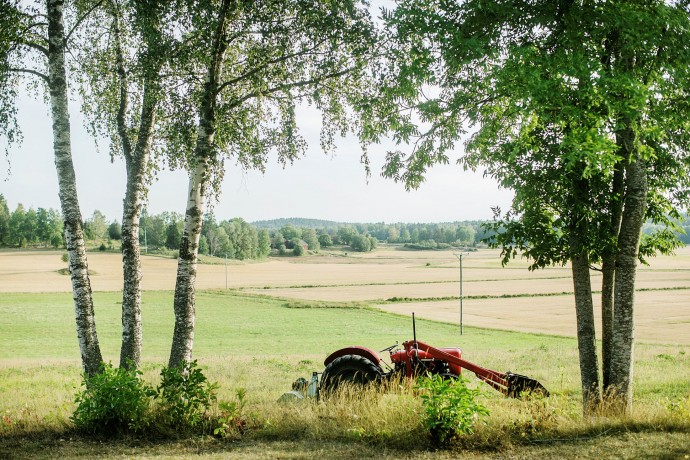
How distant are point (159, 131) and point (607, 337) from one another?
9.79 m

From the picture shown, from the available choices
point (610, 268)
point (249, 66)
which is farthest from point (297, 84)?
point (610, 268)

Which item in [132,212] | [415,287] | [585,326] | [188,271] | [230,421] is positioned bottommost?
[415,287]

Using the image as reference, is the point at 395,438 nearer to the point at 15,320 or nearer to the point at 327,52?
the point at 327,52

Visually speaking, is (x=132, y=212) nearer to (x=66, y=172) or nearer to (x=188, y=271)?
(x=66, y=172)

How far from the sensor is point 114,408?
24.2 ft

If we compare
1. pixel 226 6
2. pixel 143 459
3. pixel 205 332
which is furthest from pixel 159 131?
pixel 205 332

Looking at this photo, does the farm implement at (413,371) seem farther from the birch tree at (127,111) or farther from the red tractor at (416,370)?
the birch tree at (127,111)

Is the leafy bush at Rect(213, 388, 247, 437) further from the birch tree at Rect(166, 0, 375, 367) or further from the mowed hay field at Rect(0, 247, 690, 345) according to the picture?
the mowed hay field at Rect(0, 247, 690, 345)

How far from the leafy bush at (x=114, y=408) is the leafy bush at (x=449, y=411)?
148 inches

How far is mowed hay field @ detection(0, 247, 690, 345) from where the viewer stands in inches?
1671

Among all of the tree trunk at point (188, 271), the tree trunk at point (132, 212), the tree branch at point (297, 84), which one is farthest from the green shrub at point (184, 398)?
the tree branch at point (297, 84)

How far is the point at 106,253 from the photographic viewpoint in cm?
10412

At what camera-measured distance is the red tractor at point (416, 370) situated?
8969mm

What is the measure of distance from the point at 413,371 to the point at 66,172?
22.6ft
